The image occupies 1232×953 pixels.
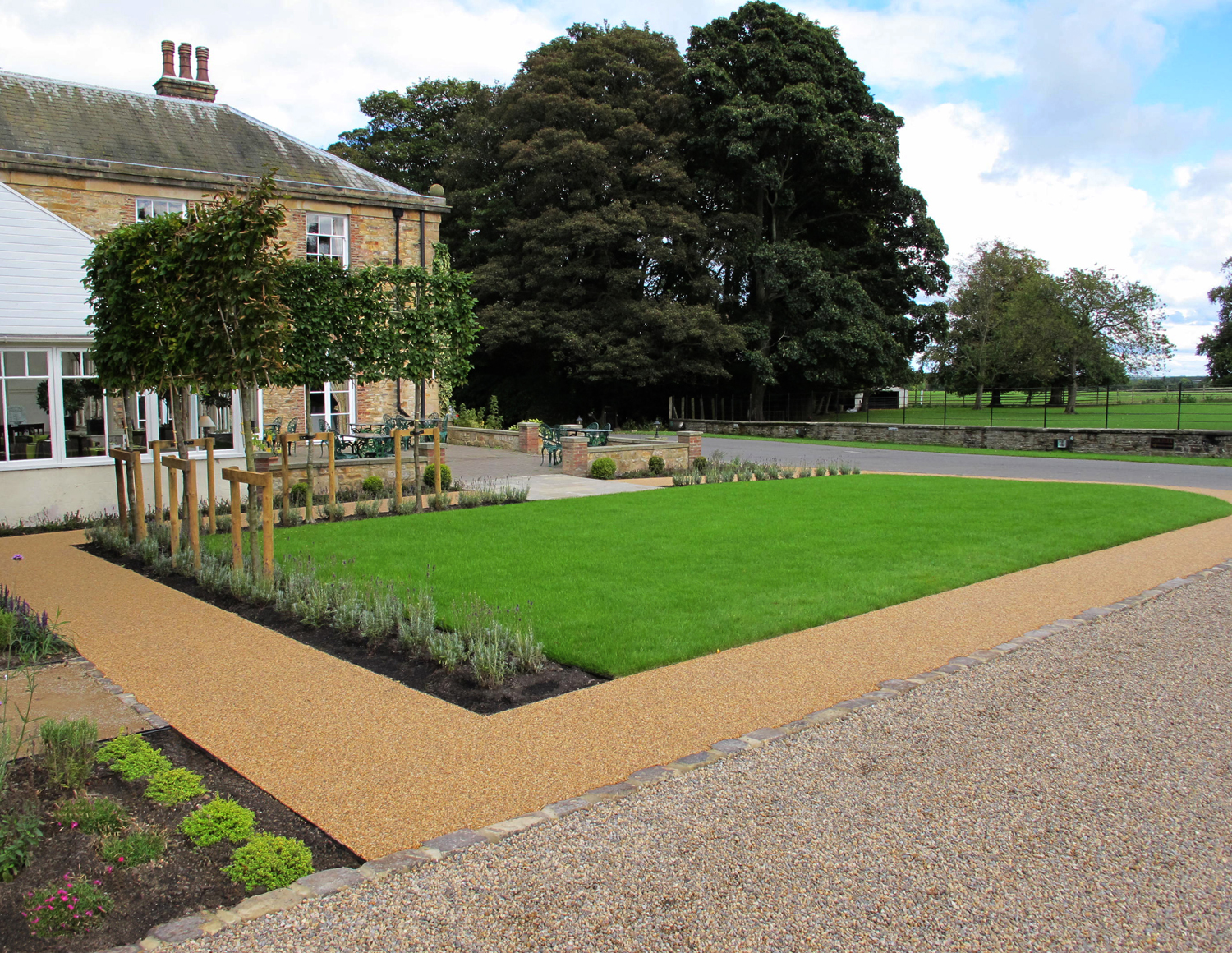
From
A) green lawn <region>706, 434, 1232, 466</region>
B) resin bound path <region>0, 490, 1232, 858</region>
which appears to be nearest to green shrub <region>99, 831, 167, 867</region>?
resin bound path <region>0, 490, 1232, 858</region>

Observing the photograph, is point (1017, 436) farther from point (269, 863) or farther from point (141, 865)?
point (141, 865)

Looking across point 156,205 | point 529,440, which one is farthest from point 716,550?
point 156,205

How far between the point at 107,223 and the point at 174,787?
20237mm

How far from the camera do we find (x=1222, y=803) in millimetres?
Answer: 4164

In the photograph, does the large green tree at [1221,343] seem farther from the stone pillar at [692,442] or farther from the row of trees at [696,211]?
the stone pillar at [692,442]

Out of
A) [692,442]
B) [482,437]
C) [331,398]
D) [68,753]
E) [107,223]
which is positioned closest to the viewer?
[68,753]

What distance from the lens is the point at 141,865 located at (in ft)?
12.0

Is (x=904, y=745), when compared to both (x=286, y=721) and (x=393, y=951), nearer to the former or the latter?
(x=393, y=951)

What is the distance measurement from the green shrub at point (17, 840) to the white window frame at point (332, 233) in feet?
68.7

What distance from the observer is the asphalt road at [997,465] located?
19.1 m

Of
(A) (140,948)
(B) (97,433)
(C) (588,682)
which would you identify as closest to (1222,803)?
(C) (588,682)

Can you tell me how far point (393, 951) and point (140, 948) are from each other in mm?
905

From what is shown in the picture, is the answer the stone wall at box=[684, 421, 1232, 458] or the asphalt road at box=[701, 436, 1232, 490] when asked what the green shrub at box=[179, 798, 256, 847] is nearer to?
the asphalt road at box=[701, 436, 1232, 490]

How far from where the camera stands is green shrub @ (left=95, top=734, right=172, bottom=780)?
4.47 metres
